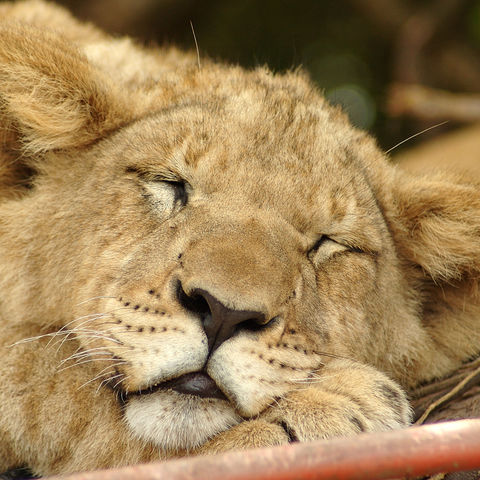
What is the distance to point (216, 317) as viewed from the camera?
234 centimetres

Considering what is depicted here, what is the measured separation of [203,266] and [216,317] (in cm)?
21

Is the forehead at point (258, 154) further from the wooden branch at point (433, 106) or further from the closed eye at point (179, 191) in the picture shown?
the wooden branch at point (433, 106)

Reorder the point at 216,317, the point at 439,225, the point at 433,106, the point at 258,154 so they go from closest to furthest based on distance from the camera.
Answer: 1. the point at 216,317
2. the point at 258,154
3. the point at 439,225
4. the point at 433,106

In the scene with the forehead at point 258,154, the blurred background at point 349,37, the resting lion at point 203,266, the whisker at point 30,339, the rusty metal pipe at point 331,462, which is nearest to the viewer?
the rusty metal pipe at point 331,462

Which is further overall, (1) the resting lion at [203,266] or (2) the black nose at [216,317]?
(1) the resting lion at [203,266]

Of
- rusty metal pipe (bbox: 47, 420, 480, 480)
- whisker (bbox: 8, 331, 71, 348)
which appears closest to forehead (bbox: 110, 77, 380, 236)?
whisker (bbox: 8, 331, 71, 348)

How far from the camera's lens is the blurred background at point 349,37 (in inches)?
325

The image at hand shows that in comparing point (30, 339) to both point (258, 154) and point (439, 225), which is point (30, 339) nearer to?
point (258, 154)

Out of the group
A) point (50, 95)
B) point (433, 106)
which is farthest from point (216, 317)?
point (433, 106)

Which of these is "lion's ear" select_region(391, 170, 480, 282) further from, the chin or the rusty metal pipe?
the rusty metal pipe

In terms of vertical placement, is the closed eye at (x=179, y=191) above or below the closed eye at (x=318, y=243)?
above

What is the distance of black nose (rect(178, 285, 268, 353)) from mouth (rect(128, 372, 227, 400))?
0.32 feet

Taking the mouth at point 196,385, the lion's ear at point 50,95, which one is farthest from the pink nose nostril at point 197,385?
the lion's ear at point 50,95

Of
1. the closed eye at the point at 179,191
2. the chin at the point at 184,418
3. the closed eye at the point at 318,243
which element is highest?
the closed eye at the point at 179,191
